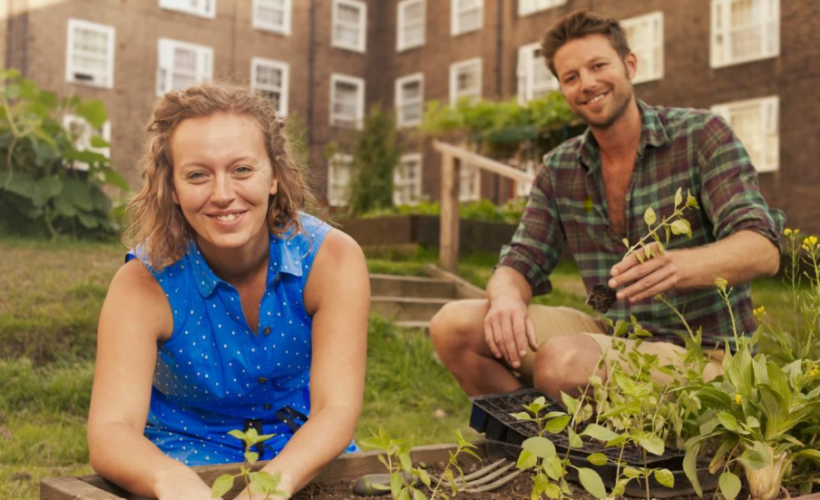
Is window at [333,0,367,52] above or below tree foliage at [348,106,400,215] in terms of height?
above

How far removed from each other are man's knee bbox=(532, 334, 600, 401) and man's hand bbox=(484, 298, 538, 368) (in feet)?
0.25

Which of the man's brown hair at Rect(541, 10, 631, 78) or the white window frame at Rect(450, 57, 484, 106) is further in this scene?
the white window frame at Rect(450, 57, 484, 106)

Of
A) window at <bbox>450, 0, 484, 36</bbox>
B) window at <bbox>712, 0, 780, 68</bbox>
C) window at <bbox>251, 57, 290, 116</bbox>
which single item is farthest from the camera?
window at <bbox>251, 57, 290, 116</bbox>

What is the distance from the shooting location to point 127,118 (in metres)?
16.6

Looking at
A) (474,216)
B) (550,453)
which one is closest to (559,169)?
(550,453)

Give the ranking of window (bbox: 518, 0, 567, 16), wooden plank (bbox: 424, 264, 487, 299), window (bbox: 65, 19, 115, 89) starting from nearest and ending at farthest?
wooden plank (bbox: 424, 264, 487, 299), window (bbox: 518, 0, 567, 16), window (bbox: 65, 19, 115, 89)

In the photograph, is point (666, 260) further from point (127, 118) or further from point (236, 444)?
point (127, 118)

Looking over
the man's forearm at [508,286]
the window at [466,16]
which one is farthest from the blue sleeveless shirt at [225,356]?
the window at [466,16]

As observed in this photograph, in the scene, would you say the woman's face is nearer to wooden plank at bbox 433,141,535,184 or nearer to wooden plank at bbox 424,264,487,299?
wooden plank at bbox 433,141,535,184

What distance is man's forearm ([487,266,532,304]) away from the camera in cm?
239

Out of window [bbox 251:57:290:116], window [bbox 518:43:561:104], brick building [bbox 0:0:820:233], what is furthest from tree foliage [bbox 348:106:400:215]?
window [bbox 251:57:290:116]

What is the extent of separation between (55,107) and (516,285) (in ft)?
14.1

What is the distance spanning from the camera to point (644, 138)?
98.7 inches

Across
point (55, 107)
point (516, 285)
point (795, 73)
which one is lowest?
point (516, 285)
